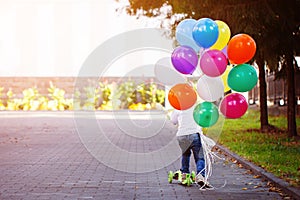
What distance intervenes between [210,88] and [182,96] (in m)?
0.39

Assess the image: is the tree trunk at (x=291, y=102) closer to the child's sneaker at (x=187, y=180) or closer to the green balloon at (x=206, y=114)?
the child's sneaker at (x=187, y=180)

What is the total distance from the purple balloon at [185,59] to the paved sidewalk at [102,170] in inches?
65.8

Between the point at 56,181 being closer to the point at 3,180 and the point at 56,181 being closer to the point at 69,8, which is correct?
the point at 3,180

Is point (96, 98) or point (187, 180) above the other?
point (96, 98)

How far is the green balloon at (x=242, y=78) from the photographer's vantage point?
292 inches

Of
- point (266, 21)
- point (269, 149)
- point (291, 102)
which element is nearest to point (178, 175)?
point (269, 149)

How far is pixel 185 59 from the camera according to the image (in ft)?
24.8

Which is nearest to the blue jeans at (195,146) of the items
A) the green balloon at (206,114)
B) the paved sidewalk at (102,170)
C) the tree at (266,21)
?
the paved sidewalk at (102,170)

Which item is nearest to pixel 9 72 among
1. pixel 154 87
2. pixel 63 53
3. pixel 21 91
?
pixel 21 91

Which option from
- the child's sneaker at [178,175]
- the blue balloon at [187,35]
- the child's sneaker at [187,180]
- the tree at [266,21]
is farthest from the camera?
the tree at [266,21]

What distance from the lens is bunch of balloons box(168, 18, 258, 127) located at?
294 inches

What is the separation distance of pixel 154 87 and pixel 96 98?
3.37 meters

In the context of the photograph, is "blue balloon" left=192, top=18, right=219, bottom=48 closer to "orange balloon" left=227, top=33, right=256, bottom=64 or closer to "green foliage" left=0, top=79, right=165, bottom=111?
"orange balloon" left=227, top=33, right=256, bottom=64

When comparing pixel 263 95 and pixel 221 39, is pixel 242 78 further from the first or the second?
pixel 263 95
